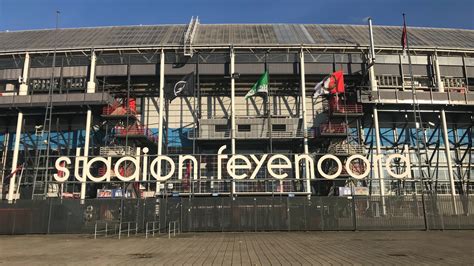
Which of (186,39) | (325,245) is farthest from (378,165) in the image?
(186,39)

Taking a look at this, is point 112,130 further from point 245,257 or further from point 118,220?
point 245,257

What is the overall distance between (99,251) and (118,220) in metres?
10.8

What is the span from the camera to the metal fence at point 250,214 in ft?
88.5

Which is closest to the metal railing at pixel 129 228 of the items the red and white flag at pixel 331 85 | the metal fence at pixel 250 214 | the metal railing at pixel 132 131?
the metal fence at pixel 250 214

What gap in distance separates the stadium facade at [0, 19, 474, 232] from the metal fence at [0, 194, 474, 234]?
13294 millimetres

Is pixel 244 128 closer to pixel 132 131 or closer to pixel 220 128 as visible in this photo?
pixel 220 128

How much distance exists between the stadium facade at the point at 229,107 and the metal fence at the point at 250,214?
1329 cm

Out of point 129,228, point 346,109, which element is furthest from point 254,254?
point 346,109

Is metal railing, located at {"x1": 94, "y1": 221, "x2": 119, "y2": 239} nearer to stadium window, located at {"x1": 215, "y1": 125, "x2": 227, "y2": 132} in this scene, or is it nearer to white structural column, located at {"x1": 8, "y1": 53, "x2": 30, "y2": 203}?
stadium window, located at {"x1": 215, "y1": 125, "x2": 227, "y2": 132}

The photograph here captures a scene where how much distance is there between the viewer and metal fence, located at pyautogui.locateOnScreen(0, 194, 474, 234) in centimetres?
2697

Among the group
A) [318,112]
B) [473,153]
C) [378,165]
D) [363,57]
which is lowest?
[378,165]

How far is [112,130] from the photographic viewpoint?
1885 inches

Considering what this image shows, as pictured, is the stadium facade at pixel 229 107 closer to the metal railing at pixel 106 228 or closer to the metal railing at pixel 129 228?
the metal railing at pixel 129 228

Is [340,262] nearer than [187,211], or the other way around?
[340,262]
